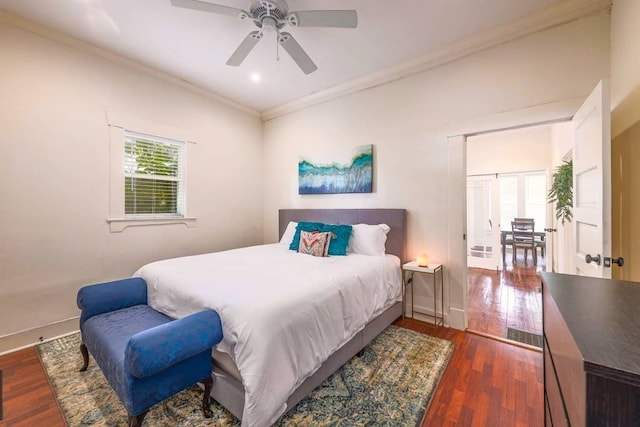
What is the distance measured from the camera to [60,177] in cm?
257

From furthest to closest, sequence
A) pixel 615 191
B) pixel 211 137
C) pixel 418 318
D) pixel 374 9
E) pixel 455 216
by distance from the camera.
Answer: pixel 211 137
pixel 418 318
pixel 455 216
pixel 374 9
pixel 615 191

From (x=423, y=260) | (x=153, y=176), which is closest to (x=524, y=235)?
(x=423, y=260)

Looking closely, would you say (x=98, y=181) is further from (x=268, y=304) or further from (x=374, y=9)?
(x=374, y=9)

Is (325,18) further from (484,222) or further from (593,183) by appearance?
(484,222)

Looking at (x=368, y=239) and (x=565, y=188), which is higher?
(x=565, y=188)

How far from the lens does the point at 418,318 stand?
117 inches

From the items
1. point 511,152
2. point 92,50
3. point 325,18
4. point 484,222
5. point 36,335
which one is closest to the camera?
point 325,18

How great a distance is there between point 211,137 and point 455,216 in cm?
335

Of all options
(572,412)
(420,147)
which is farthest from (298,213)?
(572,412)

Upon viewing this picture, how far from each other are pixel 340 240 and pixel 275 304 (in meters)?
1.52

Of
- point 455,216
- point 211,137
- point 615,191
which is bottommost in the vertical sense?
point 455,216

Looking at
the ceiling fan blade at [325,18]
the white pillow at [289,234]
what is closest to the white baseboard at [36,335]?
the white pillow at [289,234]

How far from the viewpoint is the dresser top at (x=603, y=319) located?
499 millimetres

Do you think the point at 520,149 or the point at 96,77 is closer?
the point at 96,77
